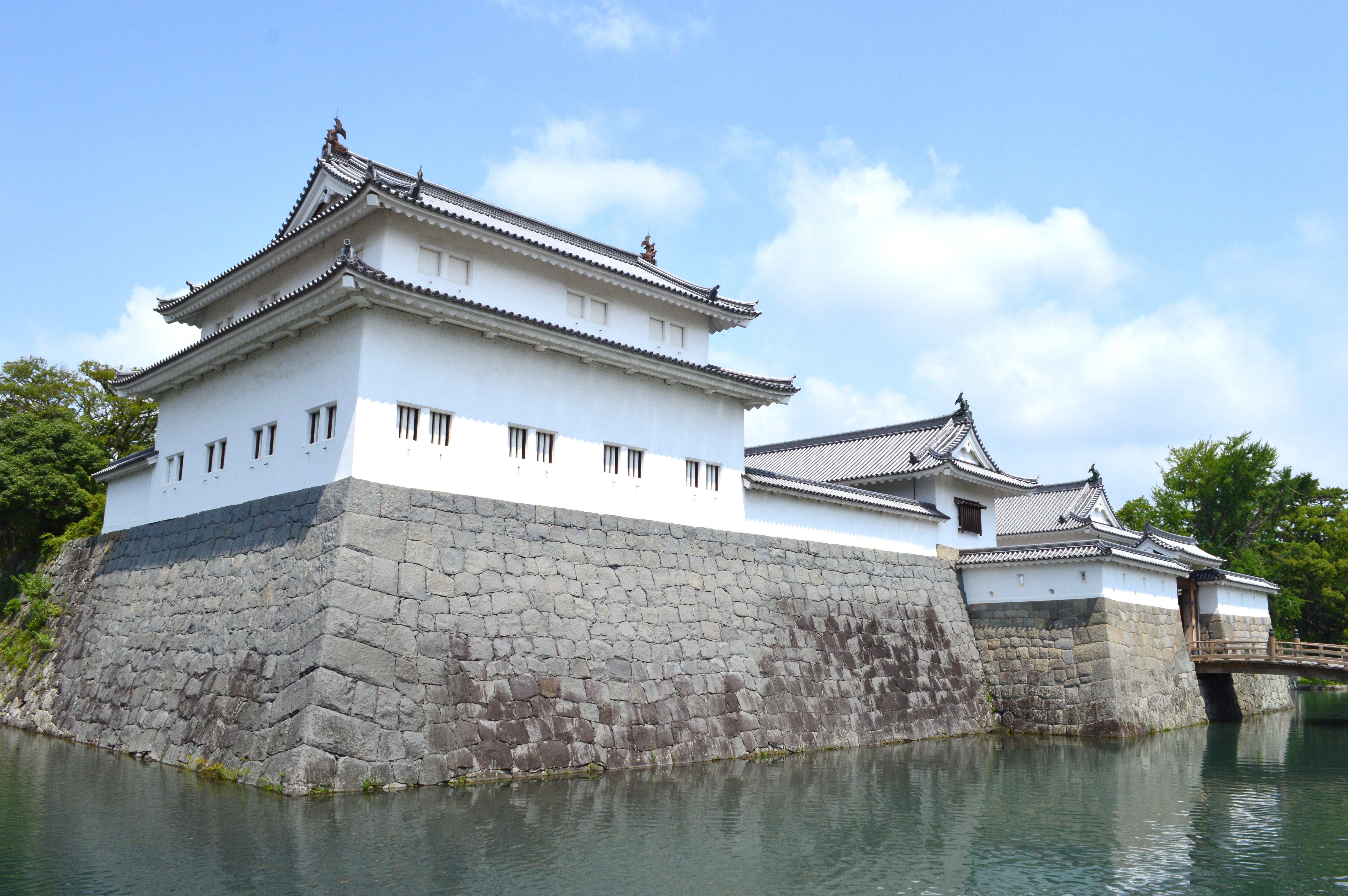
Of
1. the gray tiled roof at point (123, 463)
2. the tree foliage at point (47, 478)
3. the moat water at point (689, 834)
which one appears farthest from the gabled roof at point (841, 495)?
the tree foliage at point (47, 478)

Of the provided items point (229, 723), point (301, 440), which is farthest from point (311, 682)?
point (301, 440)

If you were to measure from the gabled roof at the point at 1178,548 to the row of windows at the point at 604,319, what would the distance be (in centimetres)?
1375

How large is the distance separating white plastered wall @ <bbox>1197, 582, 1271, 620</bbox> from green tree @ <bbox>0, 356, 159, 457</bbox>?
30.9m

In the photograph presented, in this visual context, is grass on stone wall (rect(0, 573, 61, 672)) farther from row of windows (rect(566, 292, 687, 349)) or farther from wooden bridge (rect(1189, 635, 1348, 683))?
wooden bridge (rect(1189, 635, 1348, 683))

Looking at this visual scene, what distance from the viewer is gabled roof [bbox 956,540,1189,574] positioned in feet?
65.3

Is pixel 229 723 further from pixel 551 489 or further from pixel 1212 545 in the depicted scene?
pixel 1212 545

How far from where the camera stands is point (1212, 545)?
147ft

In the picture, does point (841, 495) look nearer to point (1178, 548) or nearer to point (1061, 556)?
point (1061, 556)

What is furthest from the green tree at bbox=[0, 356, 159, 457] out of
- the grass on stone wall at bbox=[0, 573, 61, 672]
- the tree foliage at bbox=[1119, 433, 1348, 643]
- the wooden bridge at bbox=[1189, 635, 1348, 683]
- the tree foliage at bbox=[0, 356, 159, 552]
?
the tree foliage at bbox=[1119, 433, 1348, 643]

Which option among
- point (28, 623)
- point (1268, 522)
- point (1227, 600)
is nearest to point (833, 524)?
point (1227, 600)

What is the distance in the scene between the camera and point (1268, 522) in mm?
45031

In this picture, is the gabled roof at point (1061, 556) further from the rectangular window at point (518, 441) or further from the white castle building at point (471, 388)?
the rectangular window at point (518, 441)

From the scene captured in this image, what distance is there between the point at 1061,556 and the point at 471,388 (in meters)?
13.5

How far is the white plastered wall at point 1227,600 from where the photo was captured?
87.7 feet
